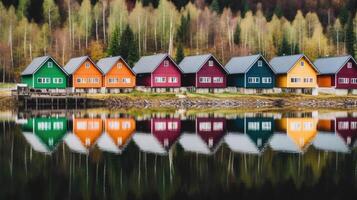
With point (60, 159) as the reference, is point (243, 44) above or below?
above

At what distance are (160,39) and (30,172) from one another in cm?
8849

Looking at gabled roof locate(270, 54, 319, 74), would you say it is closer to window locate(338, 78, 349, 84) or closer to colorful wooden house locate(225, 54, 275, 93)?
colorful wooden house locate(225, 54, 275, 93)

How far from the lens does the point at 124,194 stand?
742 inches

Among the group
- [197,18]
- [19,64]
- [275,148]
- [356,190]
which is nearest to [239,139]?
[275,148]

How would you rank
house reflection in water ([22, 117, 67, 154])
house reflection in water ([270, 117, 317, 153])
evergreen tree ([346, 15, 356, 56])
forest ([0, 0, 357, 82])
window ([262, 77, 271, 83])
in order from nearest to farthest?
house reflection in water ([22, 117, 67, 154])
house reflection in water ([270, 117, 317, 153])
window ([262, 77, 271, 83])
forest ([0, 0, 357, 82])
evergreen tree ([346, 15, 356, 56])

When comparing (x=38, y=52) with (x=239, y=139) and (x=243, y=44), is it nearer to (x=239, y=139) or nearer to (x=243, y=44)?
(x=243, y=44)

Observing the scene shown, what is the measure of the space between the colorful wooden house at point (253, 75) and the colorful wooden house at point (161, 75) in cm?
823

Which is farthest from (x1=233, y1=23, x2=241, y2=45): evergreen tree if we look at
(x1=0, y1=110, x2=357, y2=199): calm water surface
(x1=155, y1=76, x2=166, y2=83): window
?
(x1=0, y1=110, x2=357, y2=199): calm water surface

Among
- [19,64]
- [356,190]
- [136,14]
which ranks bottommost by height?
[356,190]

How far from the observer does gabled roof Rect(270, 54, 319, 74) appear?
3271 inches

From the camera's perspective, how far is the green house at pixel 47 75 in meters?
76.1

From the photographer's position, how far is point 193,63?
83062mm

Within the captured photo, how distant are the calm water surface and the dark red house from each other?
44578 mm

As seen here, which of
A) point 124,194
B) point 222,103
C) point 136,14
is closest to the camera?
point 124,194
